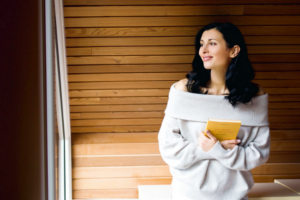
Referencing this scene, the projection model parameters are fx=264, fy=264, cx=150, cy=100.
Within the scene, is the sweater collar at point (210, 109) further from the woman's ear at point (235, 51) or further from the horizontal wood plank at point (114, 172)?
the horizontal wood plank at point (114, 172)

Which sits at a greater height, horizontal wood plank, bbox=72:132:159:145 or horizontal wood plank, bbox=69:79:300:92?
Answer: horizontal wood plank, bbox=69:79:300:92

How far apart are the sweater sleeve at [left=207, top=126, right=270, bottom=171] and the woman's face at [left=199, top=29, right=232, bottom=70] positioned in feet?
1.57

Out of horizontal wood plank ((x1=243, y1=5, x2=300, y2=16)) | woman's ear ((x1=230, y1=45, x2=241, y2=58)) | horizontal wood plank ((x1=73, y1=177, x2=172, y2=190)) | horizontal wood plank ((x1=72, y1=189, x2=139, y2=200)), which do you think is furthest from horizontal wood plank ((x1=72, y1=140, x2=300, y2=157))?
horizontal wood plank ((x1=243, y1=5, x2=300, y2=16))

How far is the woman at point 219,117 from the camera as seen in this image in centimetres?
163

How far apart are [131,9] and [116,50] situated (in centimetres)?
33

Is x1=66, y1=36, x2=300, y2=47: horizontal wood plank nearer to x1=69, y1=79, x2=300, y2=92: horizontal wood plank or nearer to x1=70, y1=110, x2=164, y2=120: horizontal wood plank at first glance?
x1=69, y1=79, x2=300, y2=92: horizontal wood plank

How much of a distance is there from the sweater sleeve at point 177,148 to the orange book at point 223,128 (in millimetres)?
149

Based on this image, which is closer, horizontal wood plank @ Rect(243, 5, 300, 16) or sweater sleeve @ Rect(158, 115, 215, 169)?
sweater sleeve @ Rect(158, 115, 215, 169)

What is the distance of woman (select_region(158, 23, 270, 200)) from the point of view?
1.63 m

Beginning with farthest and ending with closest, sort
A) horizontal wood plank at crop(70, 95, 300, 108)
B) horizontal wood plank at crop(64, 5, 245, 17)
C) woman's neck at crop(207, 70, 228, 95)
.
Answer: horizontal wood plank at crop(70, 95, 300, 108) < horizontal wood plank at crop(64, 5, 245, 17) < woman's neck at crop(207, 70, 228, 95)

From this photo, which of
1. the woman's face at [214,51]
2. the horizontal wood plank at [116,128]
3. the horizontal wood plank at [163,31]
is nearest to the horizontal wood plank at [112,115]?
the horizontal wood plank at [116,128]

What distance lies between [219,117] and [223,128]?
14 centimetres

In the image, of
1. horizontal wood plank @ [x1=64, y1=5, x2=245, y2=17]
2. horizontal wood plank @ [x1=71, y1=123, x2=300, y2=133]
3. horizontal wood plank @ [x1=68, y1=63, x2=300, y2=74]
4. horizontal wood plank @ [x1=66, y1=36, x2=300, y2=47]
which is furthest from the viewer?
horizontal wood plank @ [x1=71, y1=123, x2=300, y2=133]

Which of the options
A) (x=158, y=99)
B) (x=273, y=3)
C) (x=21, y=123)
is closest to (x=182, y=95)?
(x=158, y=99)
